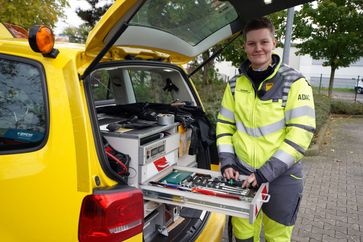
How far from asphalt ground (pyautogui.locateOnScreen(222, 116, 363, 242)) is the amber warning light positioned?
2721 mm

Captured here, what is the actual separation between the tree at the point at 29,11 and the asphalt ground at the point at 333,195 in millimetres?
4801

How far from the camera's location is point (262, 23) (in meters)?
2.33

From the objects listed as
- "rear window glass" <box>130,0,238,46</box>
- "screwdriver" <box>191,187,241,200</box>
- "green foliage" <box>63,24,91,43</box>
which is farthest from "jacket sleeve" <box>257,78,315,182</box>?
"green foliage" <box>63,24,91,43</box>

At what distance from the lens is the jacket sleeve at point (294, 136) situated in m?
2.15

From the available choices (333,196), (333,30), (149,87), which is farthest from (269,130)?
(333,30)

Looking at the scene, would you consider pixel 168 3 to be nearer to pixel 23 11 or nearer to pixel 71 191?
pixel 71 191

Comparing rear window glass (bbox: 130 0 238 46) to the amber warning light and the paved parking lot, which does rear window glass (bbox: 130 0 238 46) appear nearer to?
the amber warning light

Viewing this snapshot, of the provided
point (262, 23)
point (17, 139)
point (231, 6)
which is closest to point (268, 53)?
point (262, 23)

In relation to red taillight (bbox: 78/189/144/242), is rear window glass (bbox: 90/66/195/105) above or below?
above

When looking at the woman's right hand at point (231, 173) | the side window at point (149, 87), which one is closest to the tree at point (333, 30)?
the side window at point (149, 87)

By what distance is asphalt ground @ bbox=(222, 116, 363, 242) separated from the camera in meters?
3.78

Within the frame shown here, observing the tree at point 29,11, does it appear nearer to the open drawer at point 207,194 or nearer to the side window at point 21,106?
the side window at point 21,106

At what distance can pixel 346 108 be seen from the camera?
554 inches

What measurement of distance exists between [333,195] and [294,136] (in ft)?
10.8
